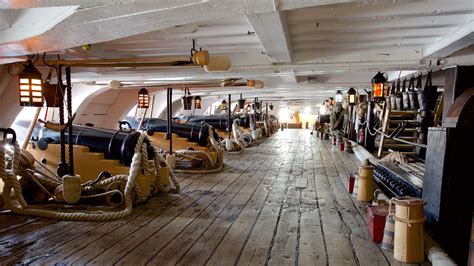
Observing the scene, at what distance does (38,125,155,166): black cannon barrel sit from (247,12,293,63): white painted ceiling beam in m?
1.93

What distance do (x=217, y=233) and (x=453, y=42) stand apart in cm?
300

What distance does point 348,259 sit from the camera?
2.57 metres

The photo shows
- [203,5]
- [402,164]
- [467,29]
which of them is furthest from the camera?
[402,164]

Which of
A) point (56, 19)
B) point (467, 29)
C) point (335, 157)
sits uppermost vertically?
point (467, 29)

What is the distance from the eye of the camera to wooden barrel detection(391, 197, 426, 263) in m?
2.48

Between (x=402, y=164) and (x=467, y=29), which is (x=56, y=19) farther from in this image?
(x=402, y=164)

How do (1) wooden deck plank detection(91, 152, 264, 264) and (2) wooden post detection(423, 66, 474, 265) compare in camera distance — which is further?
(2) wooden post detection(423, 66, 474, 265)

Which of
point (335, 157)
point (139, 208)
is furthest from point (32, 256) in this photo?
point (335, 157)

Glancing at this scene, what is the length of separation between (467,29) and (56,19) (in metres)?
3.37

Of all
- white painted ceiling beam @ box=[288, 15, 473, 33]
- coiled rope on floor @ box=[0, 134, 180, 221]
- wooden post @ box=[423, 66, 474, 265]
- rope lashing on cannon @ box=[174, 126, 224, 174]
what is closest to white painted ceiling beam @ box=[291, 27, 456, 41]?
white painted ceiling beam @ box=[288, 15, 473, 33]

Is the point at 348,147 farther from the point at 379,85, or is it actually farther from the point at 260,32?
the point at 260,32

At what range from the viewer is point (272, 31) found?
323cm

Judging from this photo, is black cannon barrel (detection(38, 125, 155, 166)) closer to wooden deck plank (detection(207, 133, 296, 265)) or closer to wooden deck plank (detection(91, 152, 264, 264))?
wooden deck plank (detection(91, 152, 264, 264))

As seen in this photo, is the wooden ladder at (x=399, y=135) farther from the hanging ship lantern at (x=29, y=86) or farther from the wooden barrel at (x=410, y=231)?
the hanging ship lantern at (x=29, y=86)
